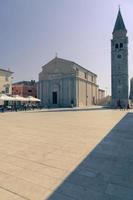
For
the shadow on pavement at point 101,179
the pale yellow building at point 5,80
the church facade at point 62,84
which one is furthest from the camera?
the church facade at point 62,84

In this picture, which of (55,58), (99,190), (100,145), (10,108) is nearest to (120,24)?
(55,58)

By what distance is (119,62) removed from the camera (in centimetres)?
4566

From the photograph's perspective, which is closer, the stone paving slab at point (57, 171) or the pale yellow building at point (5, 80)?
the stone paving slab at point (57, 171)

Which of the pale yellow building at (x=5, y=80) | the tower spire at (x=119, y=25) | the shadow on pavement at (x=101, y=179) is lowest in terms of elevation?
the shadow on pavement at (x=101, y=179)

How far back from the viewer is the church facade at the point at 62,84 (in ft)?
162

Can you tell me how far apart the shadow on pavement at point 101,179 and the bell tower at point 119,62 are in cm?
3988

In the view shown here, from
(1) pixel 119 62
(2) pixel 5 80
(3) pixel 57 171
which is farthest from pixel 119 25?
(3) pixel 57 171

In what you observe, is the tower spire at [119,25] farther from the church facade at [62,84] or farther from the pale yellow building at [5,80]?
the pale yellow building at [5,80]

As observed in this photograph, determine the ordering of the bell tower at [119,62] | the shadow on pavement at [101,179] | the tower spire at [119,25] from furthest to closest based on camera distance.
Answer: the tower spire at [119,25] → the bell tower at [119,62] → the shadow on pavement at [101,179]

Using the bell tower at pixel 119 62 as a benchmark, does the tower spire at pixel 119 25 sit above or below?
above

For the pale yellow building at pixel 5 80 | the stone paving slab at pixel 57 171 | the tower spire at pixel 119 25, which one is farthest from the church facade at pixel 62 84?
the stone paving slab at pixel 57 171

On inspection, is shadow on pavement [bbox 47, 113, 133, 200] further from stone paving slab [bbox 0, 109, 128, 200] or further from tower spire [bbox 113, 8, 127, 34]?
tower spire [bbox 113, 8, 127, 34]

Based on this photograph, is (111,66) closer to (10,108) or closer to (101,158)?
(10,108)

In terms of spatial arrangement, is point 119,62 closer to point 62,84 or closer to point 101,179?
point 62,84
